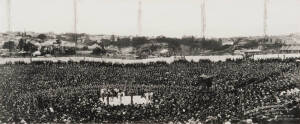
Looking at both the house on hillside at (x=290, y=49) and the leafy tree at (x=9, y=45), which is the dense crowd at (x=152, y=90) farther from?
the leafy tree at (x=9, y=45)

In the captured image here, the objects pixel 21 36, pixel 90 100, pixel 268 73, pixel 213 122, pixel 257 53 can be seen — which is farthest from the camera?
pixel 21 36

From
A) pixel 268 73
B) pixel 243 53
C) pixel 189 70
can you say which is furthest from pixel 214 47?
pixel 268 73

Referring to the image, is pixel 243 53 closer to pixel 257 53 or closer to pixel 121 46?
pixel 257 53

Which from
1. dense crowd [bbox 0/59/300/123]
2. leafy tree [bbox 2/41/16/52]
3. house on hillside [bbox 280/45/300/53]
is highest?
leafy tree [bbox 2/41/16/52]

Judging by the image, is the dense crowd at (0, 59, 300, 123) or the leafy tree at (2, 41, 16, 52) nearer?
the dense crowd at (0, 59, 300, 123)

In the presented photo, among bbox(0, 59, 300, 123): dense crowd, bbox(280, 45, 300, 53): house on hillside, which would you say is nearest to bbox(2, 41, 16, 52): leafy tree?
bbox(0, 59, 300, 123): dense crowd

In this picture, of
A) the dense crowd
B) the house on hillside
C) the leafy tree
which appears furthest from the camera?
the leafy tree

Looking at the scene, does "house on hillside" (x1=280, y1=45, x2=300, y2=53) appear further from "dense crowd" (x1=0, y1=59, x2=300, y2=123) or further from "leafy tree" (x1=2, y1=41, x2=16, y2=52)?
"leafy tree" (x1=2, y1=41, x2=16, y2=52)

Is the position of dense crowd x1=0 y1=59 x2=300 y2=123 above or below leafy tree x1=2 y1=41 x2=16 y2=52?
below
